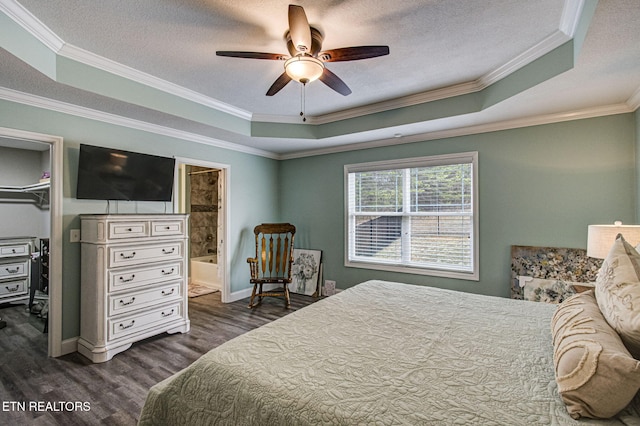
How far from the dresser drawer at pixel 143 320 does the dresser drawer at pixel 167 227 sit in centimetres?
81

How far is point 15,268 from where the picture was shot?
4.27m

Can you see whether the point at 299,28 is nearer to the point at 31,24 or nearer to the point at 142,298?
the point at 31,24

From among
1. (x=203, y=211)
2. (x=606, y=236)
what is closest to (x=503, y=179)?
(x=606, y=236)

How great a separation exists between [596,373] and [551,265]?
2.76 m

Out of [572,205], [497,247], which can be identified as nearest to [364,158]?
[497,247]

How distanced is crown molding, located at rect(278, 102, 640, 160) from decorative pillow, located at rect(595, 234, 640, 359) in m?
2.24

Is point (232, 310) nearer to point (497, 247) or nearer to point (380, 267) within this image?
point (380, 267)

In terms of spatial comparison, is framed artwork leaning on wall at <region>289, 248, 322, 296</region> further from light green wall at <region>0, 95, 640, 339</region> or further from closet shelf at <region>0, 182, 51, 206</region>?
closet shelf at <region>0, 182, 51, 206</region>

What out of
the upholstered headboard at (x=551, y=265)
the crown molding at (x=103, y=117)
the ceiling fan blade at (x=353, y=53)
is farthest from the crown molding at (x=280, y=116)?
the upholstered headboard at (x=551, y=265)

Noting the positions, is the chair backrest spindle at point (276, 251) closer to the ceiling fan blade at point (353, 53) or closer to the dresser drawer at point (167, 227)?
the dresser drawer at point (167, 227)

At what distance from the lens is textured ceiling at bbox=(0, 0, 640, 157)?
1917 millimetres

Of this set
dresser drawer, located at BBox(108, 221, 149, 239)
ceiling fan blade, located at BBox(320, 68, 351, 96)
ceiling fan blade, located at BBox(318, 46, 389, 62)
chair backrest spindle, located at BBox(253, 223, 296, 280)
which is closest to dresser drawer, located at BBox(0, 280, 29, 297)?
dresser drawer, located at BBox(108, 221, 149, 239)

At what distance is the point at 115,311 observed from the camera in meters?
2.87

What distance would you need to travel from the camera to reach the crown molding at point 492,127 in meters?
2.94
